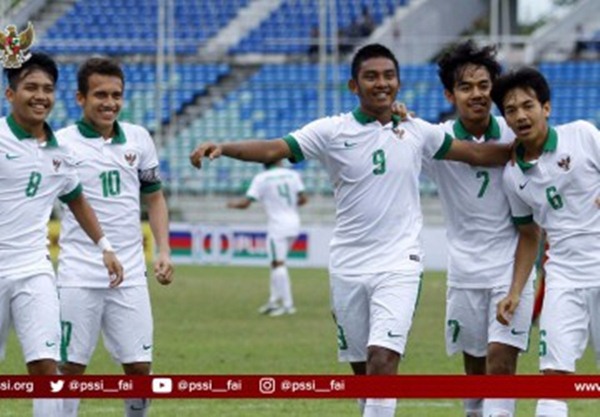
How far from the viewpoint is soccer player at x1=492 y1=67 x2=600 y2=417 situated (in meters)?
9.97

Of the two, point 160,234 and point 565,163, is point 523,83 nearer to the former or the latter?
point 565,163

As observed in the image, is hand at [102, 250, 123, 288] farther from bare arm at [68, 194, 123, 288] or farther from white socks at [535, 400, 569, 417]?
white socks at [535, 400, 569, 417]

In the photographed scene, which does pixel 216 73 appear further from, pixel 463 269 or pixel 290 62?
pixel 463 269

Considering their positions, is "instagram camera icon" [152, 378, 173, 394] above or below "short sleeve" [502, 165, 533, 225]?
Result: below

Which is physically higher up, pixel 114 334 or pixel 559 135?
pixel 559 135

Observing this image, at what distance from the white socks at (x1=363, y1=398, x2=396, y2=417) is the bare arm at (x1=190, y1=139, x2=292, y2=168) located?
5.19 ft

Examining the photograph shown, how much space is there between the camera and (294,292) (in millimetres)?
27734

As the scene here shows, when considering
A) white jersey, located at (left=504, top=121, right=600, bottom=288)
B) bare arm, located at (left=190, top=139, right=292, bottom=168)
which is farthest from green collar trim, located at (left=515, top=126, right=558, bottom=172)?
bare arm, located at (left=190, top=139, right=292, bottom=168)

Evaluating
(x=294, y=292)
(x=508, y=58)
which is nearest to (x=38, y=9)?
(x=508, y=58)

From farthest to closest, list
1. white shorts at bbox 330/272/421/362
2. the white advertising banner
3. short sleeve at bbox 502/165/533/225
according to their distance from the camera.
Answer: the white advertising banner < short sleeve at bbox 502/165/533/225 < white shorts at bbox 330/272/421/362

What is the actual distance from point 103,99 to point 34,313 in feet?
5.58

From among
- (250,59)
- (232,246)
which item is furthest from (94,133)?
(250,59)

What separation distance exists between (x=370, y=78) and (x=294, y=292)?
17333mm

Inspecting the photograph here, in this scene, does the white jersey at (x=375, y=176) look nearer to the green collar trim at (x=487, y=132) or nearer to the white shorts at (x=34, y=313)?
the green collar trim at (x=487, y=132)
